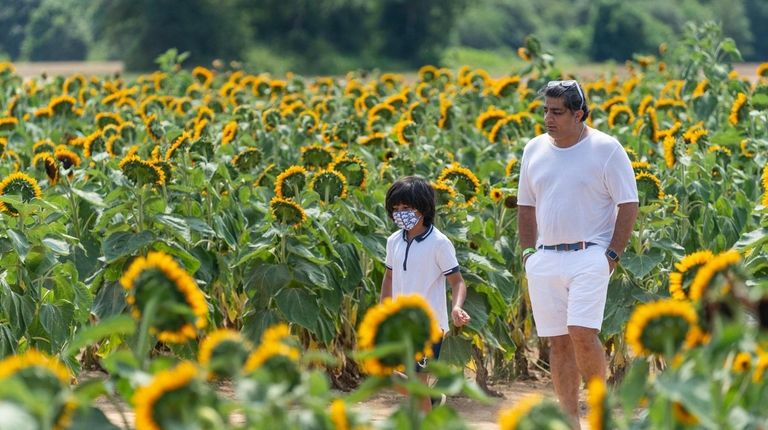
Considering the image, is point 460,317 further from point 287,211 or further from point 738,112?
point 738,112

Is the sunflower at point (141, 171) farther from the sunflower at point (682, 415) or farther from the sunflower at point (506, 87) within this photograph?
the sunflower at point (506, 87)

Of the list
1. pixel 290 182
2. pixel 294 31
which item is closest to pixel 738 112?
pixel 290 182

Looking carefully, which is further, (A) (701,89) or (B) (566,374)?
(A) (701,89)

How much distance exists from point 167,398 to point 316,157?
455 cm

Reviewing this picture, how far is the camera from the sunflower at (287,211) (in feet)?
18.8

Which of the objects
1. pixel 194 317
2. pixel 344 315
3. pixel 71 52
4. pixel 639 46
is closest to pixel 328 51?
pixel 639 46

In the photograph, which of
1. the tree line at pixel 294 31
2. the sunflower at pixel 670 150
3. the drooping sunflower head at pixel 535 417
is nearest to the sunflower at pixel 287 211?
the sunflower at pixel 670 150

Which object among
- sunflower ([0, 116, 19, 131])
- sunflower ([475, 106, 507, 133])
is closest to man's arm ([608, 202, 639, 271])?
sunflower ([475, 106, 507, 133])

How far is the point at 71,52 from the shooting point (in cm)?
7800

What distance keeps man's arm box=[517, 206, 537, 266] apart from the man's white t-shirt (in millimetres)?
178

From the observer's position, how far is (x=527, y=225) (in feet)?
17.6

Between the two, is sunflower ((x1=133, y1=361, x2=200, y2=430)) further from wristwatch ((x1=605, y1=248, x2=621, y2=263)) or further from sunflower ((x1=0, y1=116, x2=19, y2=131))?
sunflower ((x1=0, y1=116, x2=19, y2=131))

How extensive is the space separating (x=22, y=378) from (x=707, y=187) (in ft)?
14.8

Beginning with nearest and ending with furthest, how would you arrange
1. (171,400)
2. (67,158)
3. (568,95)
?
1. (171,400)
2. (568,95)
3. (67,158)
